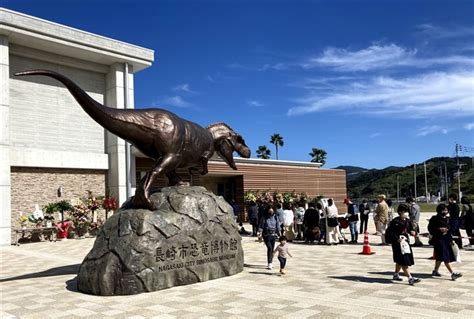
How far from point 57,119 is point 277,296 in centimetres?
1692

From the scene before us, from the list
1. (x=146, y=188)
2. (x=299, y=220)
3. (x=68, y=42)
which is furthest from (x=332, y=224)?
(x=68, y=42)

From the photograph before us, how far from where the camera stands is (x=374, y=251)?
502 inches

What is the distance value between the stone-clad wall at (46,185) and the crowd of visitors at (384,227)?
8.74 m

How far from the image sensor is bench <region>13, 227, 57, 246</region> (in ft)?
60.3

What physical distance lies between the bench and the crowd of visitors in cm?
896

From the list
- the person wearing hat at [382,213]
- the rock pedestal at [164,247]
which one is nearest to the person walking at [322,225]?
the person wearing hat at [382,213]

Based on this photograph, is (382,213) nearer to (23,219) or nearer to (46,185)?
(23,219)

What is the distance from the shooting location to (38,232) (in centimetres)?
1923

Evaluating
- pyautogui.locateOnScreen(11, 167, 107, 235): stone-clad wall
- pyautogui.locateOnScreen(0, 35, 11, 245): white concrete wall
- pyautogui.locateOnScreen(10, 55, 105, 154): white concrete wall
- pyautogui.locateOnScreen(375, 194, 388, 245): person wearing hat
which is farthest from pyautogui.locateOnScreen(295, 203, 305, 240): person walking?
pyautogui.locateOnScreen(0, 35, 11, 245): white concrete wall

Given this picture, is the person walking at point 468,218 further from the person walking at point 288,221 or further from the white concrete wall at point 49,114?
the white concrete wall at point 49,114

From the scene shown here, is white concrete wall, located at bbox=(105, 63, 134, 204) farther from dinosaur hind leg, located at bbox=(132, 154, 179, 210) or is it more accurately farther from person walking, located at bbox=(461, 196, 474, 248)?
person walking, located at bbox=(461, 196, 474, 248)

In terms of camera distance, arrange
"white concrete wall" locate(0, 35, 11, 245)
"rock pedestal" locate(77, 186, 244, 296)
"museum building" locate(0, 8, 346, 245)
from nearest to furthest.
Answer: "rock pedestal" locate(77, 186, 244, 296)
"white concrete wall" locate(0, 35, 11, 245)
"museum building" locate(0, 8, 346, 245)

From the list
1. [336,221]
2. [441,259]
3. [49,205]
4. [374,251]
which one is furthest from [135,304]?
[49,205]

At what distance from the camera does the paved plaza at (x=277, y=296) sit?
20.7 feet
